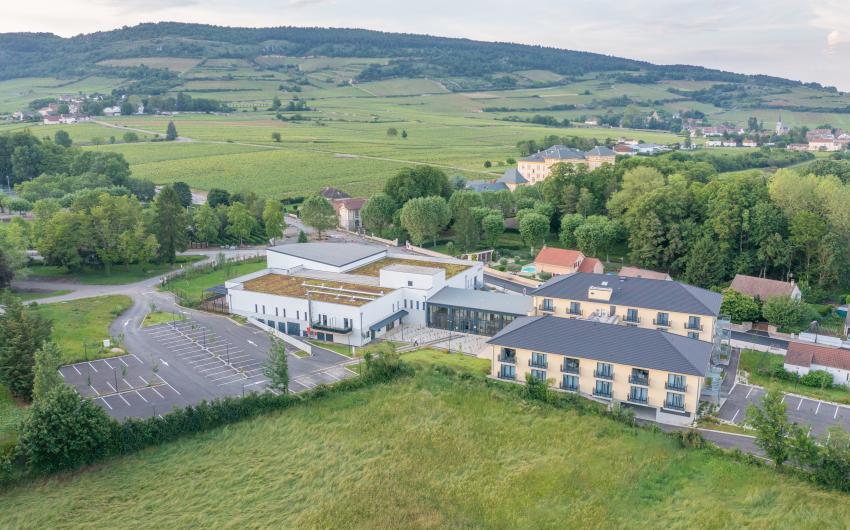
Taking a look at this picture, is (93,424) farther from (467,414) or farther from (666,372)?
(666,372)

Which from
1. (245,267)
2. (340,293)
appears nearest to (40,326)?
(340,293)

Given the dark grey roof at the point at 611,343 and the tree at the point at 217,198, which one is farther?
the tree at the point at 217,198

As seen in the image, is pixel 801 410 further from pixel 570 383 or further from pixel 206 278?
pixel 206 278

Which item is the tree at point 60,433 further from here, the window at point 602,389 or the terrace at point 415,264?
the terrace at point 415,264

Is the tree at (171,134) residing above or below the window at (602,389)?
above

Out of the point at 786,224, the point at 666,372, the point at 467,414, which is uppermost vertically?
the point at 786,224

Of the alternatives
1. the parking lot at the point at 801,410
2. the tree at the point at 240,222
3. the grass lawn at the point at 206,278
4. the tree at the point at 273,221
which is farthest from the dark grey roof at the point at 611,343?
the tree at the point at 240,222

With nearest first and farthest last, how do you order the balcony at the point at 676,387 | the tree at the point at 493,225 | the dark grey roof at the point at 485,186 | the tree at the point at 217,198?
the balcony at the point at 676,387 → the tree at the point at 493,225 → the tree at the point at 217,198 → the dark grey roof at the point at 485,186
